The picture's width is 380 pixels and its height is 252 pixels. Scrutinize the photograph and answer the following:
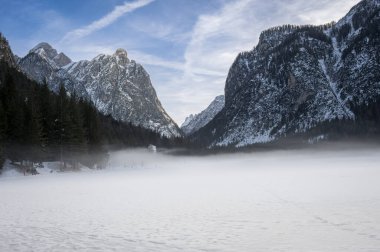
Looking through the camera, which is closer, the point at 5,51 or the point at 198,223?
the point at 198,223

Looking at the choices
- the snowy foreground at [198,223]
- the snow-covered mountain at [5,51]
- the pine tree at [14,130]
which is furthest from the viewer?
the snow-covered mountain at [5,51]

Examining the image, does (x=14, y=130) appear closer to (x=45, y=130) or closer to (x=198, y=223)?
(x=45, y=130)

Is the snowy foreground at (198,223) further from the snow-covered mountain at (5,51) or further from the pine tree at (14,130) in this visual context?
the snow-covered mountain at (5,51)

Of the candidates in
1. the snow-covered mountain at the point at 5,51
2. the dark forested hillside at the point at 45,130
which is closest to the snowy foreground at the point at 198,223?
the dark forested hillside at the point at 45,130

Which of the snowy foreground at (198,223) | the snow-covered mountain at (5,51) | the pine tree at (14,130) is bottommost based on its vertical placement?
the snowy foreground at (198,223)

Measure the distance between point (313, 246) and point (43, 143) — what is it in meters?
57.1

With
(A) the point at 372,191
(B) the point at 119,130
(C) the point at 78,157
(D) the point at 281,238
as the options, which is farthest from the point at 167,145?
(D) the point at 281,238

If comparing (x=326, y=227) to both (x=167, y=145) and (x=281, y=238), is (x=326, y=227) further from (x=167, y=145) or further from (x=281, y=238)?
(x=167, y=145)

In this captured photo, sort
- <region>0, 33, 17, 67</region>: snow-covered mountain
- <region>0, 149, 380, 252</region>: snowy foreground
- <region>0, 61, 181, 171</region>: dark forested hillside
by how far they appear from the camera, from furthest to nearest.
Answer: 1. <region>0, 33, 17, 67</region>: snow-covered mountain
2. <region>0, 61, 181, 171</region>: dark forested hillside
3. <region>0, 149, 380, 252</region>: snowy foreground

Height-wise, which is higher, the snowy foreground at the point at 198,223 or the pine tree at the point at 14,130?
the pine tree at the point at 14,130

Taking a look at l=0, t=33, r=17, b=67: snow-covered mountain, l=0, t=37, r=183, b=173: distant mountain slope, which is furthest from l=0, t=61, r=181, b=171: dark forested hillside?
l=0, t=33, r=17, b=67: snow-covered mountain

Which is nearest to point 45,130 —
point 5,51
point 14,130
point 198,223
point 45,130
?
point 45,130

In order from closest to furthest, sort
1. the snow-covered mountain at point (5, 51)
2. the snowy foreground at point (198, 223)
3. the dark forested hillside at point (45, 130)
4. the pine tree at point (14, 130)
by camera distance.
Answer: the snowy foreground at point (198, 223), the pine tree at point (14, 130), the dark forested hillside at point (45, 130), the snow-covered mountain at point (5, 51)

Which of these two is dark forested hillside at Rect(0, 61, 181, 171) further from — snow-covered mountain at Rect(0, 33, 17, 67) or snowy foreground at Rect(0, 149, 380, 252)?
snow-covered mountain at Rect(0, 33, 17, 67)
